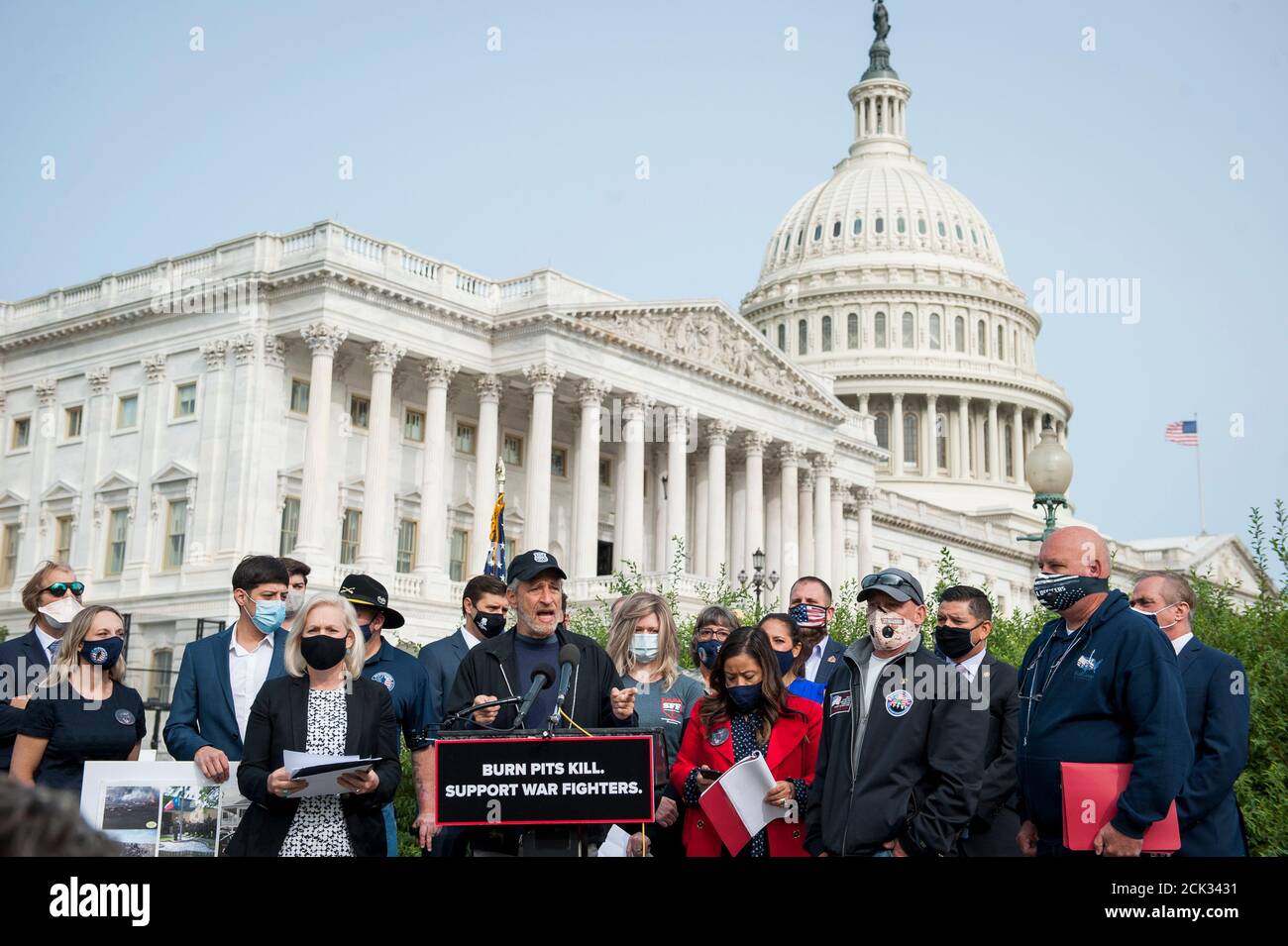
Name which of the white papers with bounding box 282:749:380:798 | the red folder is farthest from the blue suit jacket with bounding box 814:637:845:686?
the white papers with bounding box 282:749:380:798

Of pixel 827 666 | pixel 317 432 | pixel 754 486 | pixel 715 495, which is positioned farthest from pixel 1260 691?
pixel 754 486

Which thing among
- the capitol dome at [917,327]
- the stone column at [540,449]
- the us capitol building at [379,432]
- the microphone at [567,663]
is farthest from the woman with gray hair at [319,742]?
the capitol dome at [917,327]

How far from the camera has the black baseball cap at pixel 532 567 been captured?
866 centimetres

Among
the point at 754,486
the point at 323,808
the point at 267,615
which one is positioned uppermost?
the point at 754,486

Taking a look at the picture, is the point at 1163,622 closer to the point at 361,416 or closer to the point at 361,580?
the point at 361,580


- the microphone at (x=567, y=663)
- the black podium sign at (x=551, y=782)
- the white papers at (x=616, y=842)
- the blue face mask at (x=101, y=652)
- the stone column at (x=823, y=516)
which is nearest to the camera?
the black podium sign at (x=551, y=782)

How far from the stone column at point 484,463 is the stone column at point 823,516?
15671 mm

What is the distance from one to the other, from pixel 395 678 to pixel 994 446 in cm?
10255

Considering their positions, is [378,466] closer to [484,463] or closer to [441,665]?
[484,463]

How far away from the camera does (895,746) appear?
789 cm

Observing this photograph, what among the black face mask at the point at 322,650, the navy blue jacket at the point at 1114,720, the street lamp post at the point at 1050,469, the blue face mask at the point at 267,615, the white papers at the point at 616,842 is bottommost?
the white papers at the point at 616,842

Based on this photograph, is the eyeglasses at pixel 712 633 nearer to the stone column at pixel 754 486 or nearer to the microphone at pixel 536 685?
the microphone at pixel 536 685
